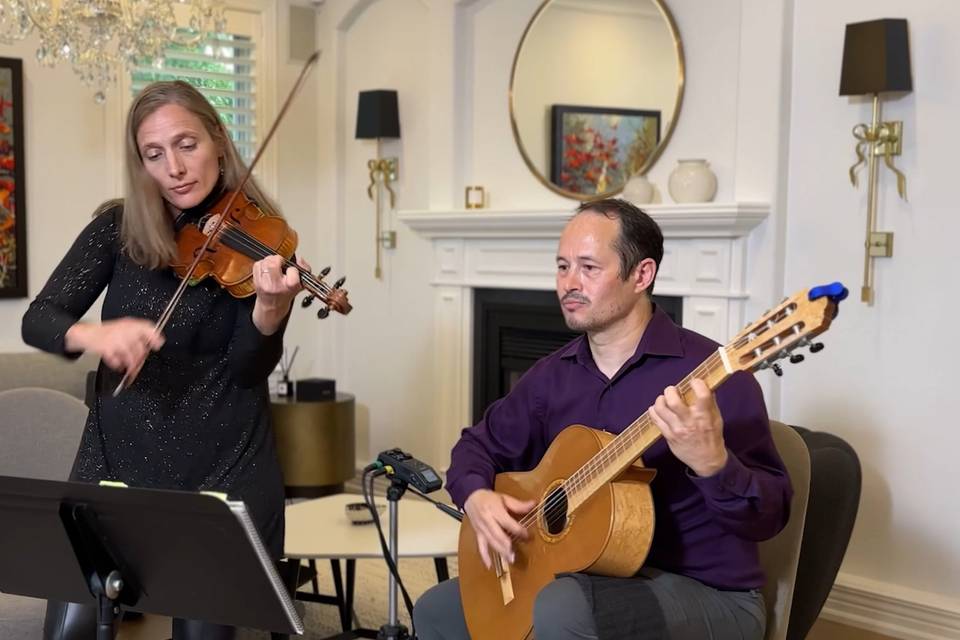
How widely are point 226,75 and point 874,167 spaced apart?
2882 mm

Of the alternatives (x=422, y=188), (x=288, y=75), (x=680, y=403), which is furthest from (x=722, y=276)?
(x=288, y=75)

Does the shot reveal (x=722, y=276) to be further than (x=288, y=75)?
No

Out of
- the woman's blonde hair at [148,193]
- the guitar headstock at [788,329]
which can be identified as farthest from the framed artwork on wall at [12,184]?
the guitar headstock at [788,329]

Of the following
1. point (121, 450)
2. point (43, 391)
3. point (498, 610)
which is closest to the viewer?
point (121, 450)

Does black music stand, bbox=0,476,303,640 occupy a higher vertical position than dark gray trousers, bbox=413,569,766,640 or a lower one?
higher

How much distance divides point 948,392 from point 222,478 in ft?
6.67

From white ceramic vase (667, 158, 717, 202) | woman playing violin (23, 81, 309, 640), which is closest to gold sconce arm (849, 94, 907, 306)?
white ceramic vase (667, 158, 717, 202)

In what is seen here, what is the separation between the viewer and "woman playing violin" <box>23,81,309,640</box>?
5.62ft

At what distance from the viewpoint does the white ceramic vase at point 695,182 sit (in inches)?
131

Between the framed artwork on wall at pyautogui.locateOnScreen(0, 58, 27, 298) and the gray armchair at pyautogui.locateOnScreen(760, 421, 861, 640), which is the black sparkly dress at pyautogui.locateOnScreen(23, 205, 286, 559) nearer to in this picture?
the gray armchair at pyautogui.locateOnScreen(760, 421, 861, 640)

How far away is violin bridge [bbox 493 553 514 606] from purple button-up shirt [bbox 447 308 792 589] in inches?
6.1

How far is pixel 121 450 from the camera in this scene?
1.72 metres

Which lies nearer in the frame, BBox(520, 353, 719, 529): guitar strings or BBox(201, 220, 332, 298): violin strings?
BBox(520, 353, 719, 529): guitar strings

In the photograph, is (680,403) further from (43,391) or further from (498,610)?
(43,391)
